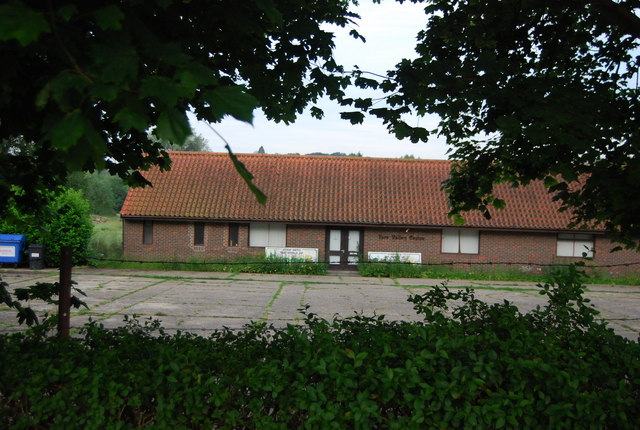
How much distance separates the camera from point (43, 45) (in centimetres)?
214

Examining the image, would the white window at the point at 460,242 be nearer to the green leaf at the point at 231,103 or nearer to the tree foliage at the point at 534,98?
the tree foliage at the point at 534,98

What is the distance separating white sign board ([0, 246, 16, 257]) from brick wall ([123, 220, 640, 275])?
440 cm

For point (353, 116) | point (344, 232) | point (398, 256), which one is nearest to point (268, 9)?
point (353, 116)

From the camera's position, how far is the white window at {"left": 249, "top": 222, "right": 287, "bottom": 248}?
22.1 metres

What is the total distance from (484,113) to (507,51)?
733 mm

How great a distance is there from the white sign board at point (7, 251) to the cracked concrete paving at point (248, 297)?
0.89 metres

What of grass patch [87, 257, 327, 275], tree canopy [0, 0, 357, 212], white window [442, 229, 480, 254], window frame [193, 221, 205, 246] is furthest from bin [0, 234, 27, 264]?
white window [442, 229, 480, 254]

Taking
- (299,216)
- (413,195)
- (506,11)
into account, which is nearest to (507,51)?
(506,11)

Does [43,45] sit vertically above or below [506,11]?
below

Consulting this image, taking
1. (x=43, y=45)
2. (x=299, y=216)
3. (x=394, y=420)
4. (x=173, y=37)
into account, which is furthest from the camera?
(x=299, y=216)

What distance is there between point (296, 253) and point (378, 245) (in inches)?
152

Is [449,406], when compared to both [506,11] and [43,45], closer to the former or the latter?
[43,45]

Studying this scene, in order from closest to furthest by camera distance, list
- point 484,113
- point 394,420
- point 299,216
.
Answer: point 394,420, point 484,113, point 299,216

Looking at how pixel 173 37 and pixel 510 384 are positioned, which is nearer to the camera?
pixel 173 37
